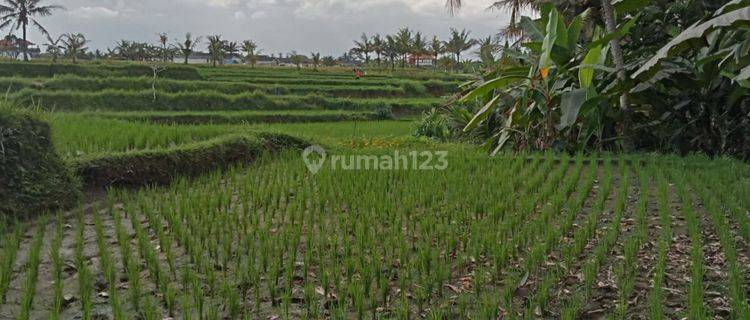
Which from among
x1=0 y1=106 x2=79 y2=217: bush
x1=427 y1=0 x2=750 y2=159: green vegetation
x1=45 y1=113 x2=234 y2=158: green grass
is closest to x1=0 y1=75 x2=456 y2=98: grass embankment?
x1=45 y1=113 x2=234 y2=158: green grass

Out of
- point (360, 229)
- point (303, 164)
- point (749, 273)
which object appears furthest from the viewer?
point (303, 164)

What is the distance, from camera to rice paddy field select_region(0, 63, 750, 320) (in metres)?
2.37

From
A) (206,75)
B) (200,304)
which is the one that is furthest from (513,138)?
(206,75)

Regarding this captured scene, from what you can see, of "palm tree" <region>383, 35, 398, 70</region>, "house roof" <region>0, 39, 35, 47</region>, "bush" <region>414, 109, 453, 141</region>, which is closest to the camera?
"bush" <region>414, 109, 453, 141</region>

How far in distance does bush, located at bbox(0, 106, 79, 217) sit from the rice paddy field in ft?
0.41

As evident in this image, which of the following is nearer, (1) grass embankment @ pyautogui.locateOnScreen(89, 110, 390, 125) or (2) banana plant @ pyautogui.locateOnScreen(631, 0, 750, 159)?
(2) banana plant @ pyautogui.locateOnScreen(631, 0, 750, 159)

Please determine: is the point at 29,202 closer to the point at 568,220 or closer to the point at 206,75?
the point at 568,220

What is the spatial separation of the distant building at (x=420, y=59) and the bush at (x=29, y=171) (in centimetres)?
4059

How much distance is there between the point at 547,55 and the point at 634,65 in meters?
0.77

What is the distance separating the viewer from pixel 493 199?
13.6 ft

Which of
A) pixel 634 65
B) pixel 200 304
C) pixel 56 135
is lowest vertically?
pixel 200 304

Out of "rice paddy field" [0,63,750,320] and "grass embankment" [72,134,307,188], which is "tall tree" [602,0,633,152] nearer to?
"rice paddy field" [0,63,750,320]

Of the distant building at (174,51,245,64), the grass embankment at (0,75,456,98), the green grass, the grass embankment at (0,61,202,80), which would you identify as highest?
the distant building at (174,51,245,64)

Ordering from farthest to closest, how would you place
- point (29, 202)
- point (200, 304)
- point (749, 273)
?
point (29, 202)
point (749, 273)
point (200, 304)
